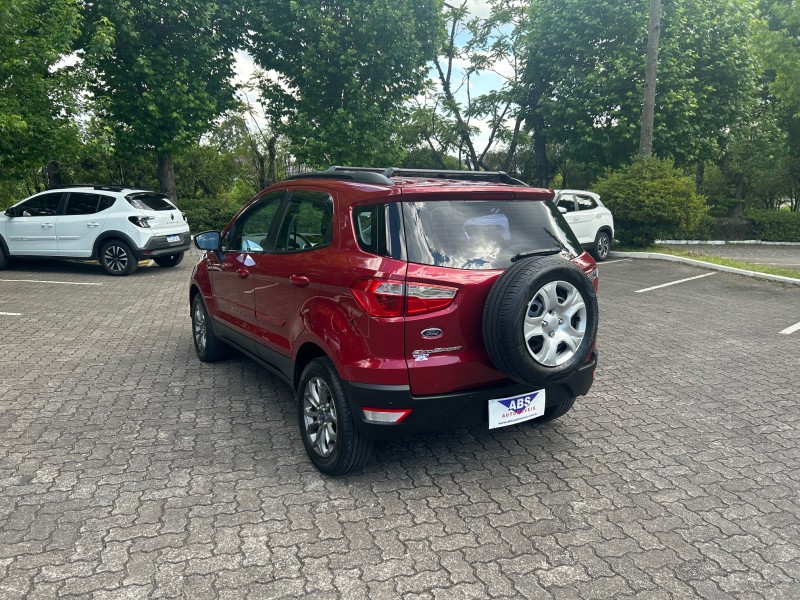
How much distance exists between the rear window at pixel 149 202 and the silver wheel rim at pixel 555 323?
10.7m

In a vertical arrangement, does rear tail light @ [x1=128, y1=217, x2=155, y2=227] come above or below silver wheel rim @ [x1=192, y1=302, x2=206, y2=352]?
above

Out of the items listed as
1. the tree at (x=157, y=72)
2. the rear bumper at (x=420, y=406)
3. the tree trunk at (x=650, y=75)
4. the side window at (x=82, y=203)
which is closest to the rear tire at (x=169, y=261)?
the side window at (x=82, y=203)

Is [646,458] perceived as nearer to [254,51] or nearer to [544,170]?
[254,51]

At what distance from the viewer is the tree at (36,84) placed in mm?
12406

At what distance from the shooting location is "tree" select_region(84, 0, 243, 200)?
56.2 ft

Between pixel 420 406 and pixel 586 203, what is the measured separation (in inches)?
507

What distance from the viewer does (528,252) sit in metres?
3.59

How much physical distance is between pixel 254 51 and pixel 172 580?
73.0 ft

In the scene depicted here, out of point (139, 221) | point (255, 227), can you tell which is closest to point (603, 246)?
point (139, 221)

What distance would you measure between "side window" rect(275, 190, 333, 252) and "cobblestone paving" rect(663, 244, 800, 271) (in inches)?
524

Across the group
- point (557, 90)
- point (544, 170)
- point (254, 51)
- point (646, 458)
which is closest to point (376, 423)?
point (646, 458)

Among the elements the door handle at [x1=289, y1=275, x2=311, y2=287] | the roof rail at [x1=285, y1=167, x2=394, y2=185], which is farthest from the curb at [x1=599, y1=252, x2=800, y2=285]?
the door handle at [x1=289, y1=275, x2=311, y2=287]

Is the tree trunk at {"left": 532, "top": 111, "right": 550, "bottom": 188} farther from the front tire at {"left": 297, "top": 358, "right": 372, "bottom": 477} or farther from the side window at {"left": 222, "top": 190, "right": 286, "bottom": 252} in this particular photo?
the front tire at {"left": 297, "top": 358, "right": 372, "bottom": 477}

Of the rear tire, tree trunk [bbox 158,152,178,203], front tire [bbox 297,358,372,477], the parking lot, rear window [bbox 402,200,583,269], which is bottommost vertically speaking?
the parking lot
